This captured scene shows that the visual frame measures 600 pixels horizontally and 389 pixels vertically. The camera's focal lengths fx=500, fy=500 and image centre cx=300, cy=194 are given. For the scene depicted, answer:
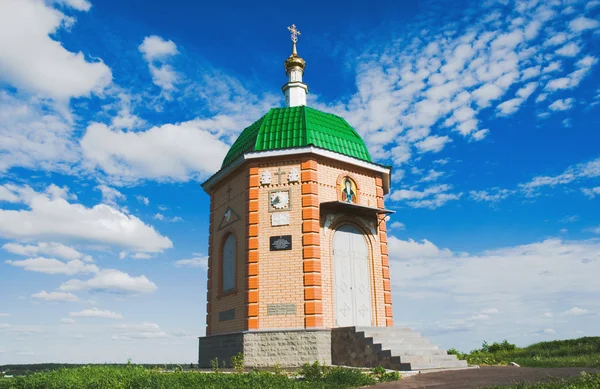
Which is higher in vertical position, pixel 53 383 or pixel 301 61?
pixel 301 61

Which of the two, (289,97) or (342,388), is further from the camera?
(289,97)

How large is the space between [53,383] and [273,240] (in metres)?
7.58

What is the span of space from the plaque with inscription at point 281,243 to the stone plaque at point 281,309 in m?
1.77

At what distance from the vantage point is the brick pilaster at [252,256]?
50.6 ft

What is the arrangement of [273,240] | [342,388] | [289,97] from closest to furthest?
[342,388] < [273,240] < [289,97]

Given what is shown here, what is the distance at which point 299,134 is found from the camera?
17141mm

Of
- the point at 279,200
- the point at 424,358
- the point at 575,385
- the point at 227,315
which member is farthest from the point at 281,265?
the point at 575,385

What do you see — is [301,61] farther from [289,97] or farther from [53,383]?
[53,383]

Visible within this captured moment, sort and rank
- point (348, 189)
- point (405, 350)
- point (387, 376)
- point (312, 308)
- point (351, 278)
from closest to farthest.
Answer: point (387, 376) → point (405, 350) → point (312, 308) → point (351, 278) → point (348, 189)

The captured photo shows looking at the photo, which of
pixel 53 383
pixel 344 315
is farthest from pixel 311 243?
pixel 53 383

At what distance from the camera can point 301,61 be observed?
20969mm

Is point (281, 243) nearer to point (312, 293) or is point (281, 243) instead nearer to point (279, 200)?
point (279, 200)

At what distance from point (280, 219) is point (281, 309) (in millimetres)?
2843

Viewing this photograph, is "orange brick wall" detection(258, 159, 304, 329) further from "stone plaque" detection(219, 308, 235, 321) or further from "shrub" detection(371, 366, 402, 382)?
"shrub" detection(371, 366, 402, 382)
